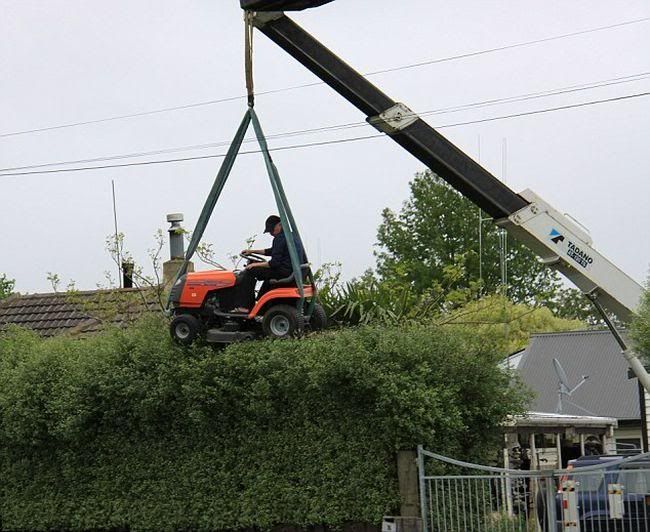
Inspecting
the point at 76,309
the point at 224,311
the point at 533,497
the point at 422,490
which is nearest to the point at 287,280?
the point at 224,311

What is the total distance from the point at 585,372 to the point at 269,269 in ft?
71.9

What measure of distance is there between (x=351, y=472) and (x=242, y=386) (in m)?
1.79

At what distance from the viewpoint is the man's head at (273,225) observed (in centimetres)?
1477

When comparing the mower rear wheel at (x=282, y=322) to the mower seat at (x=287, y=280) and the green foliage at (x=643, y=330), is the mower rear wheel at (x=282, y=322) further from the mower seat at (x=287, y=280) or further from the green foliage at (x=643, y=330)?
the green foliage at (x=643, y=330)

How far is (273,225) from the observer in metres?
14.8

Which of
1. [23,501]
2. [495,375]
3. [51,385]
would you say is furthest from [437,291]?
[23,501]

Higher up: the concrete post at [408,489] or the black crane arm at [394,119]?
the black crane arm at [394,119]

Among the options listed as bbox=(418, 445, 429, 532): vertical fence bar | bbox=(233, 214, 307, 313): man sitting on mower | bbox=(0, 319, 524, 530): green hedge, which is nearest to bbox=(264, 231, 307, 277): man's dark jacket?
bbox=(233, 214, 307, 313): man sitting on mower

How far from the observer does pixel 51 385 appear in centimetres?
1644

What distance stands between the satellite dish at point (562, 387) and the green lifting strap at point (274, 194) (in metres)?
13.0

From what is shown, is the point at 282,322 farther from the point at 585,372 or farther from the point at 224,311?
the point at 585,372

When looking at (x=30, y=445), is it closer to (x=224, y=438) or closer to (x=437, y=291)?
(x=224, y=438)

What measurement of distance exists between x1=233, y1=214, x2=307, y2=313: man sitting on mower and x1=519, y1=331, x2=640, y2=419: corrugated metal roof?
58.1 feet

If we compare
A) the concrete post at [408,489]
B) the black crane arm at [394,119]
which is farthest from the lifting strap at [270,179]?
the concrete post at [408,489]
